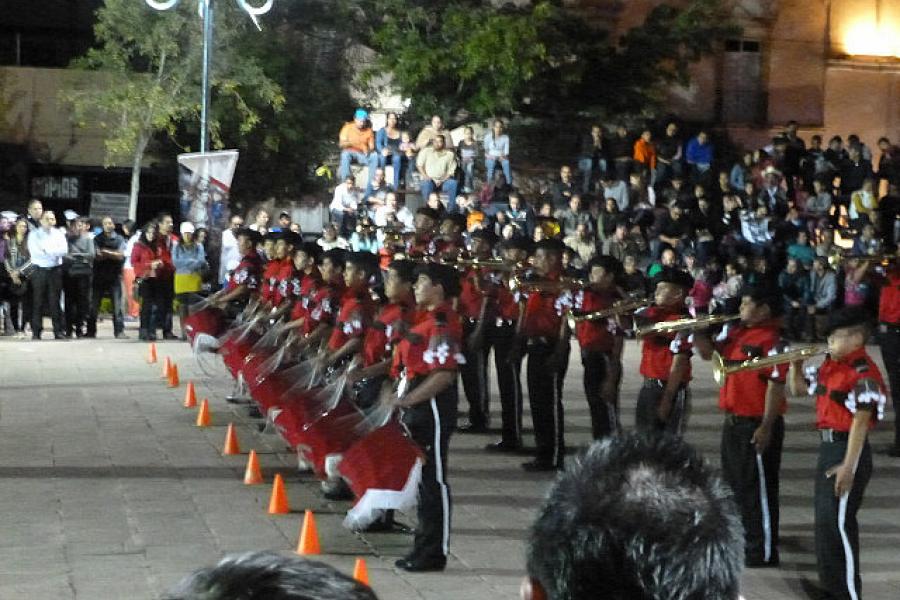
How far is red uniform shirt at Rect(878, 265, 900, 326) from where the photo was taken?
12547mm

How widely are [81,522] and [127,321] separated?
17.2 meters

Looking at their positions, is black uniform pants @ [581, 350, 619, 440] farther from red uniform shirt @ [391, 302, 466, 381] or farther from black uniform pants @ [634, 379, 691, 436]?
red uniform shirt @ [391, 302, 466, 381]

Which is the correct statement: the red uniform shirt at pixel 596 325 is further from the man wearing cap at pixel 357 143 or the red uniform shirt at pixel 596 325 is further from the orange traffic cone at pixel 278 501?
the man wearing cap at pixel 357 143

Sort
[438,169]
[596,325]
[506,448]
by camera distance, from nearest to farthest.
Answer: [596,325], [506,448], [438,169]

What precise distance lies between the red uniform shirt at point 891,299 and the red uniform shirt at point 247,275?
6.50 metres

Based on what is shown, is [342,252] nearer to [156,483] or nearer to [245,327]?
[245,327]

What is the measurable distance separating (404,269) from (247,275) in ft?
18.3

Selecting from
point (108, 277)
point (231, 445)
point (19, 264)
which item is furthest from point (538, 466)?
point (108, 277)

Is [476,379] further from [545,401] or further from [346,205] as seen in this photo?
[346,205]

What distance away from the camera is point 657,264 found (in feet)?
77.6

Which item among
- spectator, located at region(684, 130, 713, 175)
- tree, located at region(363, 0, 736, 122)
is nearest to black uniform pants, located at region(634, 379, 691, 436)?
tree, located at region(363, 0, 736, 122)

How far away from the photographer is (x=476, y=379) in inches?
558

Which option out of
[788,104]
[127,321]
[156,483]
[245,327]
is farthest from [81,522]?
[788,104]

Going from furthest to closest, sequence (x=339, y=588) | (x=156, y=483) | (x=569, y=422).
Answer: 1. (x=569, y=422)
2. (x=156, y=483)
3. (x=339, y=588)
